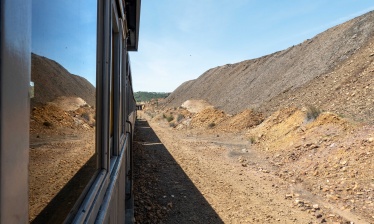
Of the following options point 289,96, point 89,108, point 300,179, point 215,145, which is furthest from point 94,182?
point 289,96

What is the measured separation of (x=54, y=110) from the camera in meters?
1.08

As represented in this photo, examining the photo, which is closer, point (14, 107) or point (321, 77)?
point (14, 107)

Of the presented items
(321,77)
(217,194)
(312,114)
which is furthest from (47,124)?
(321,77)

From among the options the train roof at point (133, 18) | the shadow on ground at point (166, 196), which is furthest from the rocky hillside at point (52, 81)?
the shadow on ground at point (166, 196)

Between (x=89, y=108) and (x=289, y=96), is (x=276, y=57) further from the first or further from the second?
(x=89, y=108)

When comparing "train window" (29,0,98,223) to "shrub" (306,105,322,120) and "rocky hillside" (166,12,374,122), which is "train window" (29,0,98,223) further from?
"shrub" (306,105,322,120)

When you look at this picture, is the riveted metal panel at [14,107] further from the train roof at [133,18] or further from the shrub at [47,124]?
the train roof at [133,18]

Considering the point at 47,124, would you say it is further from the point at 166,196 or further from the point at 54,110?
the point at 166,196

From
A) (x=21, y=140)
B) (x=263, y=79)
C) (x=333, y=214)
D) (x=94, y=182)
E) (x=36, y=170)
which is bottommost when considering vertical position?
(x=333, y=214)

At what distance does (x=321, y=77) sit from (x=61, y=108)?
73.2ft

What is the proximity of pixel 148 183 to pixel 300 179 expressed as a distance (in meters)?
3.91

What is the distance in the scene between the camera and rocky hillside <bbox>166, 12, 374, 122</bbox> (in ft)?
50.2

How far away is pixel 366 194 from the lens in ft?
20.8

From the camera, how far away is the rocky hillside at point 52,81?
886 mm
